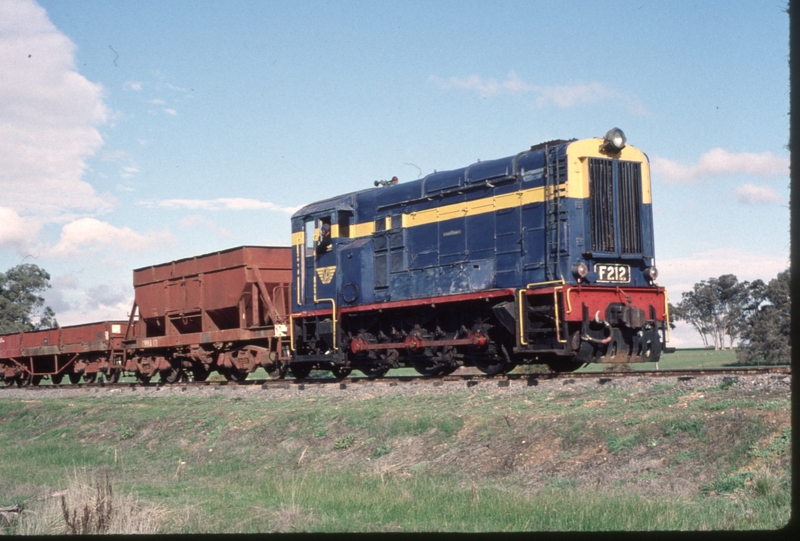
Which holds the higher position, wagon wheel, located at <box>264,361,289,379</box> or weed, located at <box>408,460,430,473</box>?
wagon wheel, located at <box>264,361,289,379</box>

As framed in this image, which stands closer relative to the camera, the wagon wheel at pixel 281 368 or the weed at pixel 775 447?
the weed at pixel 775 447

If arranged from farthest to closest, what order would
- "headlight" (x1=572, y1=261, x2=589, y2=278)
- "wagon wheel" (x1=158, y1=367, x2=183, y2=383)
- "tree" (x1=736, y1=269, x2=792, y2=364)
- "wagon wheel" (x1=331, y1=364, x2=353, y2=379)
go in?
"tree" (x1=736, y1=269, x2=792, y2=364) < "wagon wheel" (x1=158, y1=367, x2=183, y2=383) < "wagon wheel" (x1=331, y1=364, x2=353, y2=379) < "headlight" (x1=572, y1=261, x2=589, y2=278)

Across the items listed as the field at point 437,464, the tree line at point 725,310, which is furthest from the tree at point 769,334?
the field at point 437,464

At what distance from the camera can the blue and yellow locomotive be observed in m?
15.9

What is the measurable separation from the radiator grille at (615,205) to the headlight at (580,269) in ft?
1.76

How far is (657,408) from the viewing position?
11.4 m

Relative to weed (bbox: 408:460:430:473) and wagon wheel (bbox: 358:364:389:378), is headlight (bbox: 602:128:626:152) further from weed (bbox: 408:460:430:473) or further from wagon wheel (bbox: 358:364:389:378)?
weed (bbox: 408:460:430:473)

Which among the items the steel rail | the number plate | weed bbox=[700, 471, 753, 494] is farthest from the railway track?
weed bbox=[700, 471, 753, 494]

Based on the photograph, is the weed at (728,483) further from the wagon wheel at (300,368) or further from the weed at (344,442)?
the wagon wheel at (300,368)

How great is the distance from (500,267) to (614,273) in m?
2.34

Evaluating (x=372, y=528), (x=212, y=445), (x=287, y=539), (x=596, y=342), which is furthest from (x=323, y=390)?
(x=287, y=539)

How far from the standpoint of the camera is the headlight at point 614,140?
16.5 meters

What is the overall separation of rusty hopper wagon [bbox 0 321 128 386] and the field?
11.6 m

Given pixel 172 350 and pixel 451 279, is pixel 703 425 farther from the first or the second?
pixel 172 350
